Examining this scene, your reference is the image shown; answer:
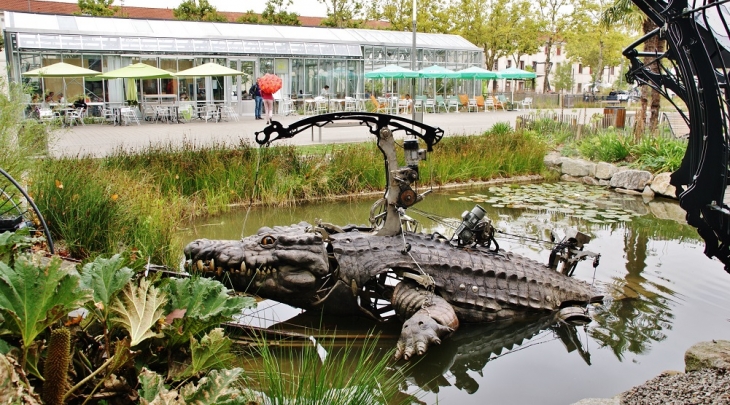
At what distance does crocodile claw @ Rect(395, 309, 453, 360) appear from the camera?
452cm

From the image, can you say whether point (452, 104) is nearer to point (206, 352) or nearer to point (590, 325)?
point (590, 325)

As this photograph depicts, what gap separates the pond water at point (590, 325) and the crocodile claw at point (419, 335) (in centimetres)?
25

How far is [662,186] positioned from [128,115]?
55.7 ft

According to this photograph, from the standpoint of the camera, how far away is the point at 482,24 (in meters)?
41.7

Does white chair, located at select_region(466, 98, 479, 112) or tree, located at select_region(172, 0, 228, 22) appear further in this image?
tree, located at select_region(172, 0, 228, 22)

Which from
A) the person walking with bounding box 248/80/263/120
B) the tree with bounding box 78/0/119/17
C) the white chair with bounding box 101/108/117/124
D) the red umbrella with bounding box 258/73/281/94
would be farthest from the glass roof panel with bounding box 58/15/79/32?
the tree with bounding box 78/0/119/17

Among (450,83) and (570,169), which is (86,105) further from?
(450,83)

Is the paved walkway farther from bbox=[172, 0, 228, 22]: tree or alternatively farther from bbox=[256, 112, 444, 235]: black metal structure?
bbox=[172, 0, 228, 22]: tree

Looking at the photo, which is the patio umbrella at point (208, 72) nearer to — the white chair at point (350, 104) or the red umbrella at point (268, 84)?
the red umbrella at point (268, 84)

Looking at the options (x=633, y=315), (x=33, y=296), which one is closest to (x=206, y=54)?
(x=633, y=315)

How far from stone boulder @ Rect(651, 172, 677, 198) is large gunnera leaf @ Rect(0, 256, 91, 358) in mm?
11293

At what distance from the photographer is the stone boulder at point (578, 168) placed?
43.8 feet

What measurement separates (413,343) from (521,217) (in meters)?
5.65

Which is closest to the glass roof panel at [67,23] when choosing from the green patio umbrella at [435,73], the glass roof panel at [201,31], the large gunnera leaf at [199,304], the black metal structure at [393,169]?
the glass roof panel at [201,31]
